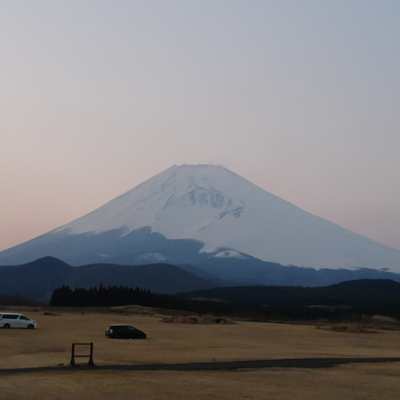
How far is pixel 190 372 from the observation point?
3281cm

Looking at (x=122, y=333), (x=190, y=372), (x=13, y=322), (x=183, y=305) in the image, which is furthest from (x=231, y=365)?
(x=183, y=305)

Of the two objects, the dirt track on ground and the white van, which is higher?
the white van

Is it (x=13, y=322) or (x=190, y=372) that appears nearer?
(x=190, y=372)

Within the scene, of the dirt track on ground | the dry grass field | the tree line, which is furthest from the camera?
the tree line

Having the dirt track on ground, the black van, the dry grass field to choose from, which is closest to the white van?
the dry grass field

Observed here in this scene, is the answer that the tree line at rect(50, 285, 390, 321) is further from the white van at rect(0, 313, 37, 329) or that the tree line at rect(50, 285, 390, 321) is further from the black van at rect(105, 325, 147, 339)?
the black van at rect(105, 325, 147, 339)

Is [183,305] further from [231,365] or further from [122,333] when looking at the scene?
[231,365]

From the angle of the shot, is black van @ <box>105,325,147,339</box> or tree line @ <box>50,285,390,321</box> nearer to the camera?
black van @ <box>105,325,147,339</box>

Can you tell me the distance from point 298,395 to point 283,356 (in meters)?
16.4

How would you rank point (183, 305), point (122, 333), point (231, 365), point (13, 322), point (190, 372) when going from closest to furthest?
point (190, 372) → point (231, 365) → point (122, 333) → point (13, 322) → point (183, 305)

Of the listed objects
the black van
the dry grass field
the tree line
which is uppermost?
the tree line

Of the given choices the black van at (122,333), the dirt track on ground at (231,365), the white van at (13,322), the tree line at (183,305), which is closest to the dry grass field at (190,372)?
the dirt track on ground at (231,365)

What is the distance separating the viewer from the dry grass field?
2670 centimetres

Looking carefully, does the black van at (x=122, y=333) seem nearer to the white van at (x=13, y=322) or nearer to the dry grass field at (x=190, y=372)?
the dry grass field at (x=190, y=372)
